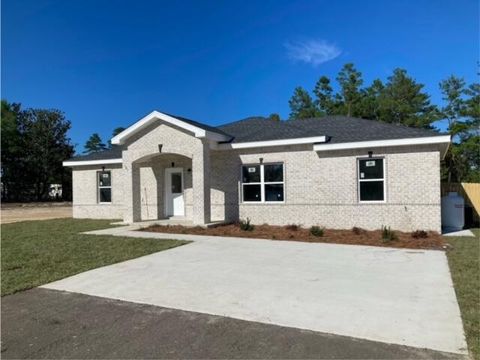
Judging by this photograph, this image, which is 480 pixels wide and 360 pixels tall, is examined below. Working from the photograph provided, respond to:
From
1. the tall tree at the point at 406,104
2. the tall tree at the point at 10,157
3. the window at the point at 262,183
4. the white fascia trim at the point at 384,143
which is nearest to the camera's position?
the white fascia trim at the point at 384,143

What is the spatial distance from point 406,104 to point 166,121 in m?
32.7

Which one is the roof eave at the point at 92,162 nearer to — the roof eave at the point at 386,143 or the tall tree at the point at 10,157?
the roof eave at the point at 386,143

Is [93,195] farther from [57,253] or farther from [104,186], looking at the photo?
[57,253]

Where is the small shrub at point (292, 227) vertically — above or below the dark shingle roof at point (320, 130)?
below

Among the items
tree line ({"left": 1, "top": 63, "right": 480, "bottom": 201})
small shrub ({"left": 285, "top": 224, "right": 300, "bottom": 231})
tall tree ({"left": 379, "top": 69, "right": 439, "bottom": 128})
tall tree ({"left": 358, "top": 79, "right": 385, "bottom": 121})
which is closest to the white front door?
small shrub ({"left": 285, "top": 224, "right": 300, "bottom": 231})

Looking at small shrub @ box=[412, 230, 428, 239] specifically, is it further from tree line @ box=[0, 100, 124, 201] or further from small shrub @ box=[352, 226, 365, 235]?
tree line @ box=[0, 100, 124, 201]

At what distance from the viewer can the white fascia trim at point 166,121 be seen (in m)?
14.6

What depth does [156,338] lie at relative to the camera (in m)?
4.19

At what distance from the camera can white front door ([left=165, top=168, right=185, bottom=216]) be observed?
17.9 meters

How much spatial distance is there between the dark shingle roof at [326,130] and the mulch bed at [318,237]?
350 cm

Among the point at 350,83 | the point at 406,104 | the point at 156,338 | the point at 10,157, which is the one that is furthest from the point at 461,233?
the point at 10,157

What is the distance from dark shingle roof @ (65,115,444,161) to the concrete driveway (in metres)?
5.51

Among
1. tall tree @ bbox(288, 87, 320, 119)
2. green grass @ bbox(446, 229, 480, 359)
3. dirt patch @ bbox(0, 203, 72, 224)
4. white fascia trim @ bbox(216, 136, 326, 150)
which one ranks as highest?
tall tree @ bbox(288, 87, 320, 119)

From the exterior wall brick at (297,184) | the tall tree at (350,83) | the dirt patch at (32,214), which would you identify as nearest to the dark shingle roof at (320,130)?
the exterior wall brick at (297,184)
